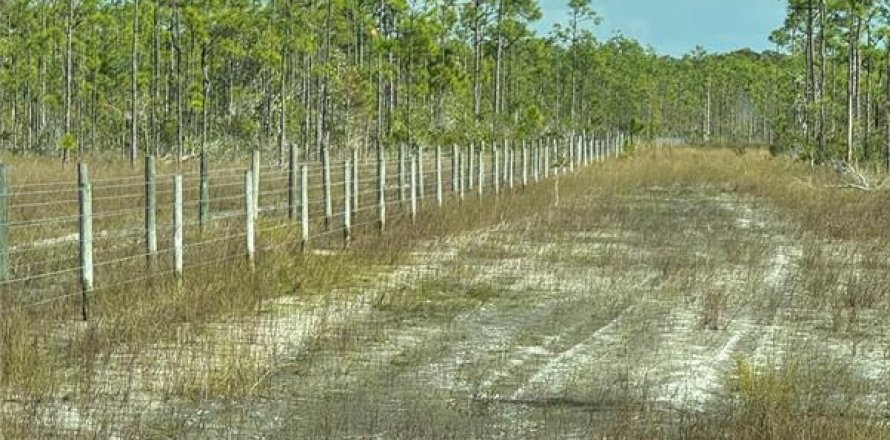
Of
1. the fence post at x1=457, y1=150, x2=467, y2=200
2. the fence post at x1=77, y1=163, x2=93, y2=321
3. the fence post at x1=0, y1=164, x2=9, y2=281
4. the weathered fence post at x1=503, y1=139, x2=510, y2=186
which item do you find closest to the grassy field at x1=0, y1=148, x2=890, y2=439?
the fence post at x1=77, y1=163, x2=93, y2=321

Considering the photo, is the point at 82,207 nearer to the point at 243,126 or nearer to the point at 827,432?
the point at 827,432

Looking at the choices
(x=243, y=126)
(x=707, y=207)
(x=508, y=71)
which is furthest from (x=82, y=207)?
(x=508, y=71)

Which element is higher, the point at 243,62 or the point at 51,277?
the point at 243,62

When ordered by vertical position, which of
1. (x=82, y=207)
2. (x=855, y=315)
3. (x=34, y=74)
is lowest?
(x=855, y=315)

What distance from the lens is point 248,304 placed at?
1052cm

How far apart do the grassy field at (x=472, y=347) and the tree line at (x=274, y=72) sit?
20.9m

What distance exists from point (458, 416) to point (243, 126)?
1733 inches

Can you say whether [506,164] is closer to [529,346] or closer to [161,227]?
[161,227]

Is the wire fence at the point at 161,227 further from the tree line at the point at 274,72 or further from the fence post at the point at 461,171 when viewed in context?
the tree line at the point at 274,72

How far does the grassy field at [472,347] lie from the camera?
21.4 ft

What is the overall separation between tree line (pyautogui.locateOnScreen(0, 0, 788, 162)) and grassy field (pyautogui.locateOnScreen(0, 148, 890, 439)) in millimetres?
20852

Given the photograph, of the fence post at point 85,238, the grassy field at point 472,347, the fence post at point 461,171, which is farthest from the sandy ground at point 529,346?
the fence post at point 461,171

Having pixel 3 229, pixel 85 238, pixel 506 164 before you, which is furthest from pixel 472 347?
pixel 506 164

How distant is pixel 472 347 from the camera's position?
9.02 m
